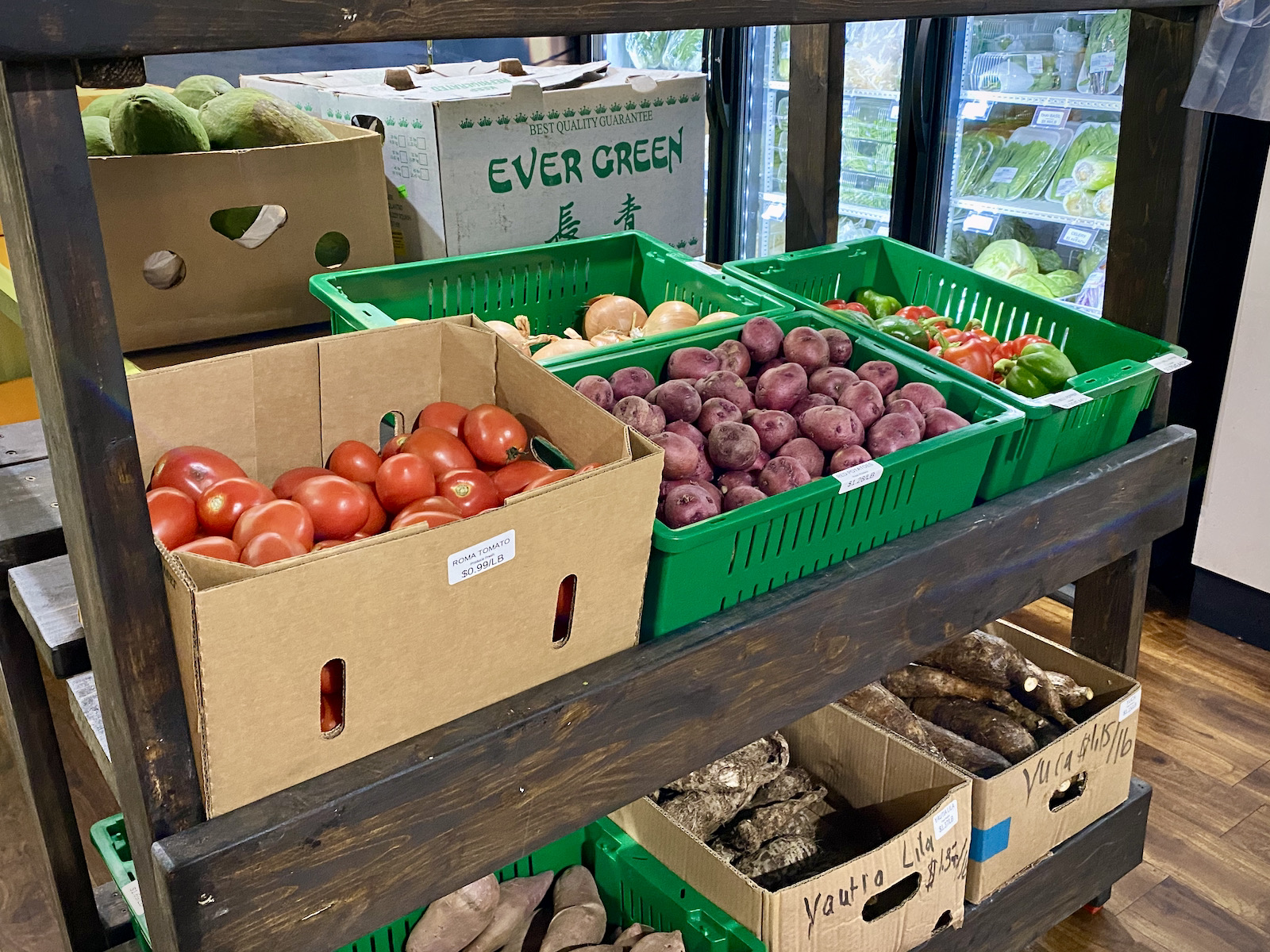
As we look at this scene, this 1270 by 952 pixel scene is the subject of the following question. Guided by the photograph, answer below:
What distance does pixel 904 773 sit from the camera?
1604mm

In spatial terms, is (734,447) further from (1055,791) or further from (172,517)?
(1055,791)

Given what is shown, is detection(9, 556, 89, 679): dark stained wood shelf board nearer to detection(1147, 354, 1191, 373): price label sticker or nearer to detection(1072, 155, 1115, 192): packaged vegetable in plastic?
detection(1147, 354, 1191, 373): price label sticker

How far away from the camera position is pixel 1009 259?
10.6 ft

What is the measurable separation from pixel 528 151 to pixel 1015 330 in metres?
0.90

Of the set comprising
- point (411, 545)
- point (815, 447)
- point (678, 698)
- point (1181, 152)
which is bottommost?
point (678, 698)

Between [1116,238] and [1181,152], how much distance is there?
0.16 metres

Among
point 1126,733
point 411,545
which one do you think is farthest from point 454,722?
point 1126,733

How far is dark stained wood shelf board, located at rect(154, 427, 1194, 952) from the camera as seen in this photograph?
0.92 m

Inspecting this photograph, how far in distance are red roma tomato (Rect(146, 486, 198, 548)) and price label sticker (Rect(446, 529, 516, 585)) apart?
0.29m

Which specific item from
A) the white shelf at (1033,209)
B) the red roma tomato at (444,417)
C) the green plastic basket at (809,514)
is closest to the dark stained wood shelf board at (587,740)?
the green plastic basket at (809,514)

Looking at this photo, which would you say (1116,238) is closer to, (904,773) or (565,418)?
(904,773)

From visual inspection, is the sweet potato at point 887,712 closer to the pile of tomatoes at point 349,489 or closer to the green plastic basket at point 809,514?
the green plastic basket at point 809,514

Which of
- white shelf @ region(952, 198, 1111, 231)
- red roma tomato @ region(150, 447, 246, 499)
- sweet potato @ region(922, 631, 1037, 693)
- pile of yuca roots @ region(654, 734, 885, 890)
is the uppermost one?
red roma tomato @ region(150, 447, 246, 499)

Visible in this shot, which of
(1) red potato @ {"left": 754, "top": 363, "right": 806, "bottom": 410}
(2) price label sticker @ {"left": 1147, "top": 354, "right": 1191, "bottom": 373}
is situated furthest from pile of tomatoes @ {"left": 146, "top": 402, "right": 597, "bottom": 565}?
(2) price label sticker @ {"left": 1147, "top": 354, "right": 1191, "bottom": 373}
